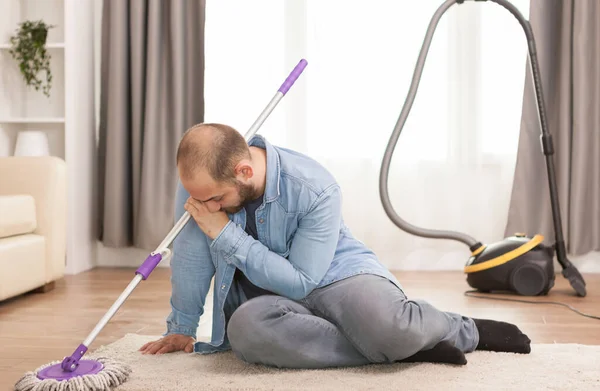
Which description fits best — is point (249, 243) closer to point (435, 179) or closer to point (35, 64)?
point (435, 179)

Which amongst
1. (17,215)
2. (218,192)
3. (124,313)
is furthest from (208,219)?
(17,215)

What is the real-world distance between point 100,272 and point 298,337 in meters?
2.20

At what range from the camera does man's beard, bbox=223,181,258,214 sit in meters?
1.73

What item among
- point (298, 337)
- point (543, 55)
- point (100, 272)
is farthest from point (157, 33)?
point (298, 337)

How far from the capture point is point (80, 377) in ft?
5.25

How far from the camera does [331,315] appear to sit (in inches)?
72.1

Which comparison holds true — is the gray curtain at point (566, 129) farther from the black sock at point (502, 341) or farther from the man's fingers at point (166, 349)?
the man's fingers at point (166, 349)

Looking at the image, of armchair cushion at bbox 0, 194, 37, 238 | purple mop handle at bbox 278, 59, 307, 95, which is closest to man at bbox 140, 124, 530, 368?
purple mop handle at bbox 278, 59, 307, 95

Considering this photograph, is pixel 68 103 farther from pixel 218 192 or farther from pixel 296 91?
pixel 218 192

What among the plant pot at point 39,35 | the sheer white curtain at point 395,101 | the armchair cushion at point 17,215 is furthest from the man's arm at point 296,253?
the plant pot at point 39,35

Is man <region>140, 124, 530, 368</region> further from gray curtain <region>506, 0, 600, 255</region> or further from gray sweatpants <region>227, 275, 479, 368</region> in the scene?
gray curtain <region>506, 0, 600, 255</region>

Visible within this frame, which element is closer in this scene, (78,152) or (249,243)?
(249,243)

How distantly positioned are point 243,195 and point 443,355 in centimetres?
62

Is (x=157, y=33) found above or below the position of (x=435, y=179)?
above
